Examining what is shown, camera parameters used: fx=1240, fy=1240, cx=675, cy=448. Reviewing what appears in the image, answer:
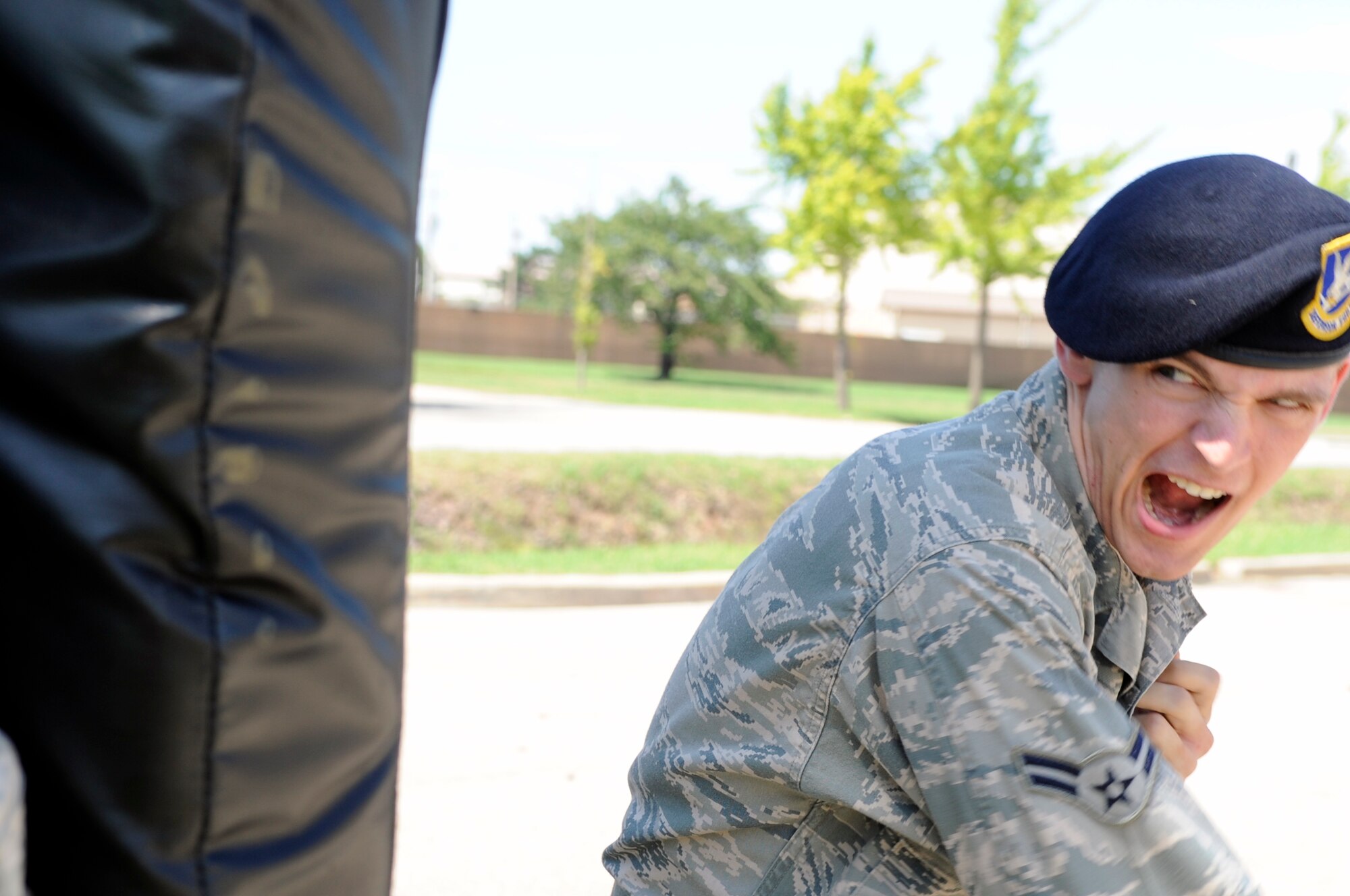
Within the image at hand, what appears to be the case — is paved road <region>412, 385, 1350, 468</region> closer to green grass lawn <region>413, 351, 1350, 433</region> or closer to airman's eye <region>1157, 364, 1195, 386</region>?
green grass lawn <region>413, 351, 1350, 433</region>

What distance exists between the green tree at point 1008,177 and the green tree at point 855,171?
113 centimetres

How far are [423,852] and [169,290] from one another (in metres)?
3.59

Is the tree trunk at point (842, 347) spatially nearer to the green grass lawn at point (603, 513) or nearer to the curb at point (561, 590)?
the green grass lawn at point (603, 513)

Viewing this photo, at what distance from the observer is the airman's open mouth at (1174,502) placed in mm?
1525

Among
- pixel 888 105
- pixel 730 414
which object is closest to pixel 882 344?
pixel 888 105

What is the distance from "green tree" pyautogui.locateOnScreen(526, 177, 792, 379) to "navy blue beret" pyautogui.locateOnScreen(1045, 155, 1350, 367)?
4288 centimetres

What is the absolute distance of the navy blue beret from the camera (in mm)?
1321

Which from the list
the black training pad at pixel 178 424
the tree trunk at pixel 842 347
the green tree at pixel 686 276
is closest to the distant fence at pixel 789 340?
the green tree at pixel 686 276

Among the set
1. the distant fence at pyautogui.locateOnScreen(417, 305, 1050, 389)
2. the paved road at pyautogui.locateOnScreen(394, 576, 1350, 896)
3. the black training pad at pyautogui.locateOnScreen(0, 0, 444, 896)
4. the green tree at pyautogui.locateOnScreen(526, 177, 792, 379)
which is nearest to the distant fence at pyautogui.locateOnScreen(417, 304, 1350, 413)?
the distant fence at pyautogui.locateOnScreen(417, 305, 1050, 389)

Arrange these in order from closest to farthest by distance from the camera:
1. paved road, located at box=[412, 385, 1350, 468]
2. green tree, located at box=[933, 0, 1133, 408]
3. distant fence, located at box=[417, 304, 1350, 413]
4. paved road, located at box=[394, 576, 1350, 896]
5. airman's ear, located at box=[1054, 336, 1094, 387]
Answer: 1. airman's ear, located at box=[1054, 336, 1094, 387]
2. paved road, located at box=[394, 576, 1350, 896]
3. paved road, located at box=[412, 385, 1350, 468]
4. green tree, located at box=[933, 0, 1133, 408]
5. distant fence, located at box=[417, 304, 1350, 413]

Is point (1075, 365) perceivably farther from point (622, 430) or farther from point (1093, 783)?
point (622, 430)

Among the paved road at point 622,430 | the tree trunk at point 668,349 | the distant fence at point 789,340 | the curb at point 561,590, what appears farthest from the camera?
the distant fence at point 789,340

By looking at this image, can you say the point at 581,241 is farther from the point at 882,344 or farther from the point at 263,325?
the point at 263,325

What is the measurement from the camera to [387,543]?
78cm
